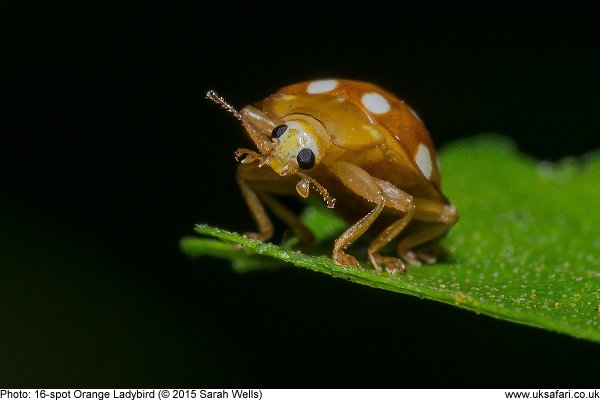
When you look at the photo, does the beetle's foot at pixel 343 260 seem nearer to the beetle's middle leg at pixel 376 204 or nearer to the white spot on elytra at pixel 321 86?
the beetle's middle leg at pixel 376 204

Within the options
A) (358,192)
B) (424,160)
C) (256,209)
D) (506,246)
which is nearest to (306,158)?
(358,192)

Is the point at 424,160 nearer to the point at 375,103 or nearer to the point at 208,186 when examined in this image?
the point at 375,103

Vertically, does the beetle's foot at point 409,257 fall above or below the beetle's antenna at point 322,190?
below

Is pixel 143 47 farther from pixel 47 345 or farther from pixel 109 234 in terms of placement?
pixel 47 345

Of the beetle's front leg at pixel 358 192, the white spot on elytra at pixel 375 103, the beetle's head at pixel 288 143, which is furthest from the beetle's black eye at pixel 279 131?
the white spot on elytra at pixel 375 103

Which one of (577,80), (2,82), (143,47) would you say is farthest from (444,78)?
(2,82)

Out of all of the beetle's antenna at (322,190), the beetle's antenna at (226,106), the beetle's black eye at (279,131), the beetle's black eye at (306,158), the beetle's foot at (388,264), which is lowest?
the beetle's foot at (388,264)

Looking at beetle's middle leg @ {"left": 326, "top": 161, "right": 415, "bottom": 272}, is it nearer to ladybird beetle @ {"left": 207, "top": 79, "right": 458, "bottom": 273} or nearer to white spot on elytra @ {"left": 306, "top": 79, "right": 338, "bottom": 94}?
ladybird beetle @ {"left": 207, "top": 79, "right": 458, "bottom": 273}

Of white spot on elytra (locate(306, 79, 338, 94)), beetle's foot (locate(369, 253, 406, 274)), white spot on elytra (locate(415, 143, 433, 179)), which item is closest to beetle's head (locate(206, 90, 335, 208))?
white spot on elytra (locate(306, 79, 338, 94))
